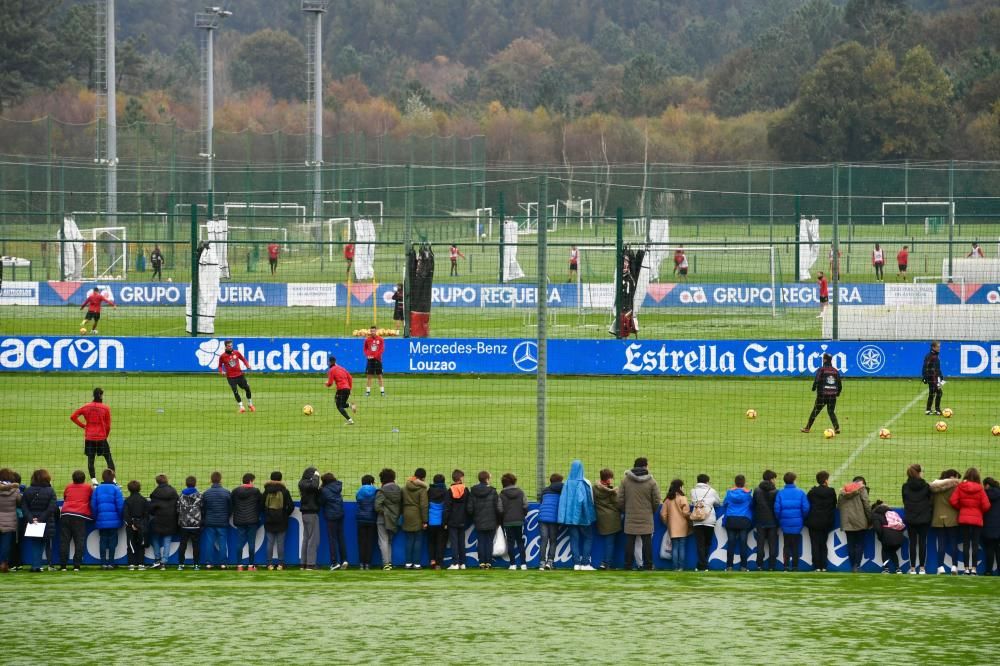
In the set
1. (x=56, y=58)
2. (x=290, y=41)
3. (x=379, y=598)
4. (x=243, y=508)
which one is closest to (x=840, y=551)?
(x=379, y=598)

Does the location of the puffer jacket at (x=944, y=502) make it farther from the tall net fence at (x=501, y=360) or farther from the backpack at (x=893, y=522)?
the tall net fence at (x=501, y=360)

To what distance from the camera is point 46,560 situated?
18.3 m

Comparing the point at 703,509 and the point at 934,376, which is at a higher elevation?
the point at 934,376

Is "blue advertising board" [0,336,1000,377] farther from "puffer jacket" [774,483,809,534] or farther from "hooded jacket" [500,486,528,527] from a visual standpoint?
"hooded jacket" [500,486,528,527]

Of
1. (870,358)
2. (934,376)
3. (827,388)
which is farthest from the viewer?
(870,358)

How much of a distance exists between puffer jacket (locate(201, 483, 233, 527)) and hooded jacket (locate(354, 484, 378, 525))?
1.52m

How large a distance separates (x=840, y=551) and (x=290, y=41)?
14030cm

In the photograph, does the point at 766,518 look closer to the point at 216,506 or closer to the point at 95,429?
the point at 216,506

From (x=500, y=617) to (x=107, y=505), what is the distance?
4937 millimetres

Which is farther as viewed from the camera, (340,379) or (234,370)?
(234,370)

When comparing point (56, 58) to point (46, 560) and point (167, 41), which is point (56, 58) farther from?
point (46, 560)

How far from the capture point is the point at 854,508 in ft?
57.5

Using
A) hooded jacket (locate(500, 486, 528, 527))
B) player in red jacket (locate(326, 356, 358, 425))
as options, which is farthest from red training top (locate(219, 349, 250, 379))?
hooded jacket (locate(500, 486, 528, 527))

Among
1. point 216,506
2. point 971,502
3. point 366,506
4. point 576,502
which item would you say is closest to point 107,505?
point 216,506
